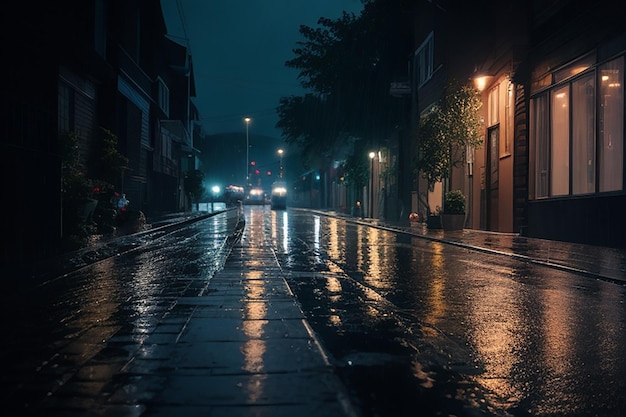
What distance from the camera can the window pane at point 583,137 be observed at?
1723cm

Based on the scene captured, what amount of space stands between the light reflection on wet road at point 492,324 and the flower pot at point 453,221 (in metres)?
11.5

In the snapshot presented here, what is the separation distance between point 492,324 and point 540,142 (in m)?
14.8

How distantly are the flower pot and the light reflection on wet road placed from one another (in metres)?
11.5

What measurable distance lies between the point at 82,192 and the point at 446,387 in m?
13.4

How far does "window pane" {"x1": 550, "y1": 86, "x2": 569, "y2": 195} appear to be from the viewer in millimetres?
18766

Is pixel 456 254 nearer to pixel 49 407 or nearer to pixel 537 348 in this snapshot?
pixel 537 348

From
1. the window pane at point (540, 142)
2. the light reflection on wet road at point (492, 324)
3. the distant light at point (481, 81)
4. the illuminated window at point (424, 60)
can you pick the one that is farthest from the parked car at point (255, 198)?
the light reflection on wet road at point (492, 324)

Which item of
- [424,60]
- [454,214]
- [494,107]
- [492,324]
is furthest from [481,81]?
[492,324]

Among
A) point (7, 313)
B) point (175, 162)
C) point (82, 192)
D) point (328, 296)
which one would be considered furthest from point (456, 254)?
point (175, 162)

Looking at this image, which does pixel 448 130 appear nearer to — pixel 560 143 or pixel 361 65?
pixel 560 143

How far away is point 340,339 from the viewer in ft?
20.0

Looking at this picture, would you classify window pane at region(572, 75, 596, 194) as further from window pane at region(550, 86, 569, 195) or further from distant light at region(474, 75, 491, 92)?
distant light at region(474, 75, 491, 92)

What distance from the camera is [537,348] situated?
19.4 feet

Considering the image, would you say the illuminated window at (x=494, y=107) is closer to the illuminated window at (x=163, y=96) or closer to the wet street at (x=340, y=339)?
the wet street at (x=340, y=339)
